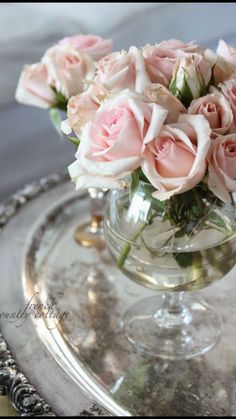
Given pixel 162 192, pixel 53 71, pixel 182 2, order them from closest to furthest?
1. pixel 162 192
2. pixel 53 71
3. pixel 182 2

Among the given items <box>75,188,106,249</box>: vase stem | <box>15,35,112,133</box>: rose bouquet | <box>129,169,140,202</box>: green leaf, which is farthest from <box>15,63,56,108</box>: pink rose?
<box>129,169,140,202</box>: green leaf

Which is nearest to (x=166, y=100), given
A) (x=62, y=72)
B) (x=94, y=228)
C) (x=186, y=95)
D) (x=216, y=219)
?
(x=186, y=95)

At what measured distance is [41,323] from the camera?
758 mm

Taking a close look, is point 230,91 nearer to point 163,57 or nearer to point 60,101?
point 163,57

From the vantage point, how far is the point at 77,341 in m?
0.74

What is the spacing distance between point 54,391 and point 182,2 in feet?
3.52

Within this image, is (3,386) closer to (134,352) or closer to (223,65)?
(134,352)

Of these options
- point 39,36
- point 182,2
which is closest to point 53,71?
point 39,36

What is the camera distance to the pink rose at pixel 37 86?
2.66ft

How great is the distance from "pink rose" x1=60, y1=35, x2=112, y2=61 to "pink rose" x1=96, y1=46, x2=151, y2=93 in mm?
185

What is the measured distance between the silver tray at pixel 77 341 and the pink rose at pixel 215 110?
0.26 m

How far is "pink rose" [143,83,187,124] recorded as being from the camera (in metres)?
0.57

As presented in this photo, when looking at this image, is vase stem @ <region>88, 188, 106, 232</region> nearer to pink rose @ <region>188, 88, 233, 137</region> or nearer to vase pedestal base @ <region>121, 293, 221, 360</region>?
vase pedestal base @ <region>121, 293, 221, 360</region>

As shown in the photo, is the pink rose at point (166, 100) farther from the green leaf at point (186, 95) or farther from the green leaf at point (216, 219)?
the green leaf at point (216, 219)
